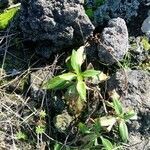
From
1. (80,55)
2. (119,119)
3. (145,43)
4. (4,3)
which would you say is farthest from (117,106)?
(4,3)

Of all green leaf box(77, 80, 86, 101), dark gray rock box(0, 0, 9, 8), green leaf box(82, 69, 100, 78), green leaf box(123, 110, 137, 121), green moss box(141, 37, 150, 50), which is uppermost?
dark gray rock box(0, 0, 9, 8)

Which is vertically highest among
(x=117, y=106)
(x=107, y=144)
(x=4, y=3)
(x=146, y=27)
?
(x=4, y=3)

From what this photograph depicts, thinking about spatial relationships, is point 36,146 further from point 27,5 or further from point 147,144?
point 27,5

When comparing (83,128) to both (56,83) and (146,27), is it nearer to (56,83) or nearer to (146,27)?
(56,83)

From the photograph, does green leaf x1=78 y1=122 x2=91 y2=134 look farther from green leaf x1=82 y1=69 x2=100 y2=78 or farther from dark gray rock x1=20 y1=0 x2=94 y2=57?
dark gray rock x1=20 y1=0 x2=94 y2=57

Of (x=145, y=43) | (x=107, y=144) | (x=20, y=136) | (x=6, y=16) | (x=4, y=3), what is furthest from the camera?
(x=4, y=3)

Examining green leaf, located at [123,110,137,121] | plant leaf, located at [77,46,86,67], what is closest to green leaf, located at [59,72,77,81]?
plant leaf, located at [77,46,86,67]
